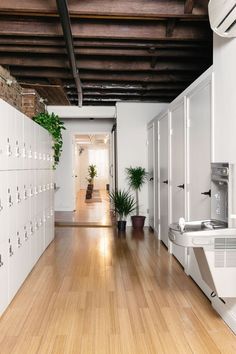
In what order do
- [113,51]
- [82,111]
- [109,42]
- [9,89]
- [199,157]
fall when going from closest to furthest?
[199,157] → [109,42] → [113,51] → [9,89] → [82,111]

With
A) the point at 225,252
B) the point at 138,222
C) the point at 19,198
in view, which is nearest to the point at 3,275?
the point at 19,198

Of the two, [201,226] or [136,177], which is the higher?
[136,177]

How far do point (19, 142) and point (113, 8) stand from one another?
162 centimetres

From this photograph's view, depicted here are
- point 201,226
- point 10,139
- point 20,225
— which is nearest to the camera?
point 201,226

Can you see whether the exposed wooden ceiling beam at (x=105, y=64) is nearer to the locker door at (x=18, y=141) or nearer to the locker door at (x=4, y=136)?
the locker door at (x=18, y=141)

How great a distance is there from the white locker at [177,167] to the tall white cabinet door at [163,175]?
1.22 feet

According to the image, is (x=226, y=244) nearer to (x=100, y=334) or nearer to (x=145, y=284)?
(x=100, y=334)

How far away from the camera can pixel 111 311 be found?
2.91m

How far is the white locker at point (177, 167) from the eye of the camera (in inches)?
159

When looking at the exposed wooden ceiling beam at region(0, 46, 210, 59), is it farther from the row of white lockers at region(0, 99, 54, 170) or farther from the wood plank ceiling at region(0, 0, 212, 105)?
the row of white lockers at region(0, 99, 54, 170)

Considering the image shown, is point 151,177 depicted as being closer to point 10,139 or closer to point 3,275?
point 10,139

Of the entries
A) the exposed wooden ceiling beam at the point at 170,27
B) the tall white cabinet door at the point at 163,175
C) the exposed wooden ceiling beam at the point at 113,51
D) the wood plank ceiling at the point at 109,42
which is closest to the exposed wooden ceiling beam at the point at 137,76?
the wood plank ceiling at the point at 109,42

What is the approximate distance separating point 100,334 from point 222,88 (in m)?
2.21

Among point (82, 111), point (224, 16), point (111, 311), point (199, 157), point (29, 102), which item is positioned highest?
point (82, 111)
